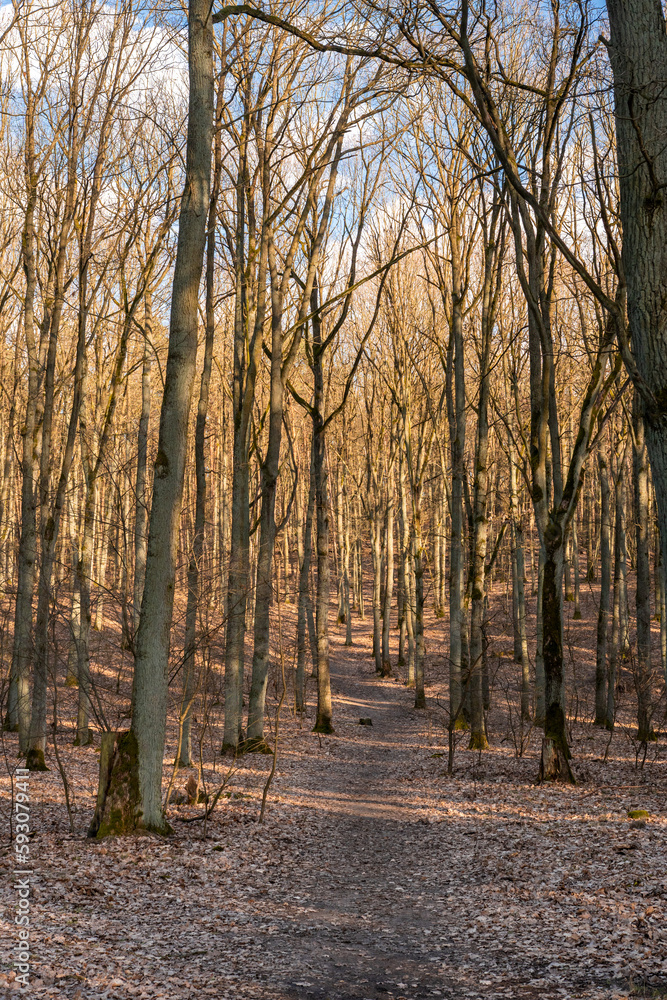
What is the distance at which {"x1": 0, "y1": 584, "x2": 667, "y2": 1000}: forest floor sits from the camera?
3.85m

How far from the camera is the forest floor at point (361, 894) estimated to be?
12.6 ft

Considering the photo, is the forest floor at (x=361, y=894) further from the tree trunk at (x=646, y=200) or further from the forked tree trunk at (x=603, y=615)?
the forked tree trunk at (x=603, y=615)

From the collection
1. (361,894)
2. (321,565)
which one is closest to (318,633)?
(321,565)

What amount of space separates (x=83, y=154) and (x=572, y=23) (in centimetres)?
715

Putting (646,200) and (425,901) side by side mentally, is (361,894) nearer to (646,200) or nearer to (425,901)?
(425,901)

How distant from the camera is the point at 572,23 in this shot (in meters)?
8.65

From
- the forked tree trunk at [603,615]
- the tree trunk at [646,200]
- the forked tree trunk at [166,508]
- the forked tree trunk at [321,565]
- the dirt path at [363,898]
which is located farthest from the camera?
the forked tree trunk at [603,615]

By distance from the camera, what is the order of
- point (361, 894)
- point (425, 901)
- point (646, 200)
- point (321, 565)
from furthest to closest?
point (321, 565) < point (361, 894) < point (425, 901) < point (646, 200)

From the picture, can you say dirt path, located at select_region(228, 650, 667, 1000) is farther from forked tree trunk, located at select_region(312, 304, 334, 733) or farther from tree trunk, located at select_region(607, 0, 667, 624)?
forked tree trunk, located at select_region(312, 304, 334, 733)

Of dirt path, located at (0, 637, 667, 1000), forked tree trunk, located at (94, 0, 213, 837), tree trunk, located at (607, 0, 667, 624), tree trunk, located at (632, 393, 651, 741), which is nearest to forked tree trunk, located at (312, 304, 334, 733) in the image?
dirt path, located at (0, 637, 667, 1000)

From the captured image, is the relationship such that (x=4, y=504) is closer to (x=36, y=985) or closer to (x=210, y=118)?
(x=210, y=118)

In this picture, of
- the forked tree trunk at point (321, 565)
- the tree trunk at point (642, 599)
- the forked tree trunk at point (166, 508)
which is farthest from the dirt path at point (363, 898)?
the forked tree trunk at point (321, 565)

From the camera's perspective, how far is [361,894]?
18.6 feet

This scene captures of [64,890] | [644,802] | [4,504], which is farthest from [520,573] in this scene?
[4,504]
